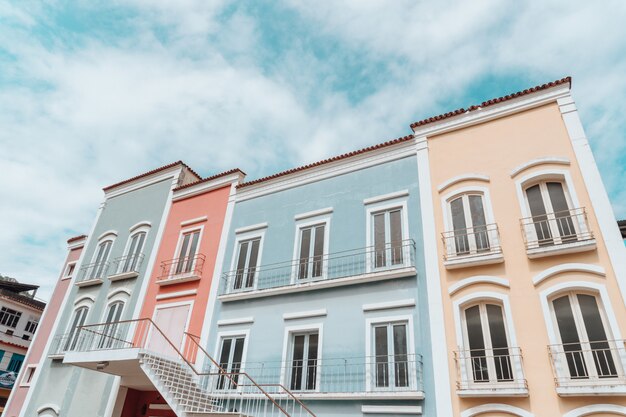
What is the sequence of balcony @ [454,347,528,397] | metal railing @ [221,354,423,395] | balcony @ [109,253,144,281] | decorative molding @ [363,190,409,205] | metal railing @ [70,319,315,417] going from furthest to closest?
balcony @ [109,253,144,281] → decorative molding @ [363,190,409,205] → metal railing @ [70,319,315,417] → metal railing @ [221,354,423,395] → balcony @ [454,347,528,397]

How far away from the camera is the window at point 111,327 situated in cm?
1563

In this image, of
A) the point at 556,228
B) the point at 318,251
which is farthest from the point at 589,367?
the point at 318,251

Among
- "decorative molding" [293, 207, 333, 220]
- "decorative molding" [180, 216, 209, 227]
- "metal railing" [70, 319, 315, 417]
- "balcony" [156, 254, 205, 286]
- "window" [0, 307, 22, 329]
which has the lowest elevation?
"metal railing" [70, 319, 315, 417]

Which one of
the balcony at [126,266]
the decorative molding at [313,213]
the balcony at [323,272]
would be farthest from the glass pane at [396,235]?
the balcony at [126,266]

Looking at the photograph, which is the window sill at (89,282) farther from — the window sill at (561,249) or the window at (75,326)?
the window sill at (561,249)

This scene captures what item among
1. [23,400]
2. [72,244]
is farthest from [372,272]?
[72,244]

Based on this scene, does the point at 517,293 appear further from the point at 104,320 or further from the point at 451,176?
the point at 104,320

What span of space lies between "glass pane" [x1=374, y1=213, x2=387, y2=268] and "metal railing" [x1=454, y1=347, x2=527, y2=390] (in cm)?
334

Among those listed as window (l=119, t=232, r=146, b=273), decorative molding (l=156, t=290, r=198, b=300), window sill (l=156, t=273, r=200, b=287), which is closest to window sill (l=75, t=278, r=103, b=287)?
window (l=119, t=232, r=146, b=273)

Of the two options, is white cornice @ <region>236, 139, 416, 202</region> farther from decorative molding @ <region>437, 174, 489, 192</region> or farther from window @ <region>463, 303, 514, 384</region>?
window @ <region>463, 303, 514, 384</region>

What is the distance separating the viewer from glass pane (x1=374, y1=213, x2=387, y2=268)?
12078 millimetres

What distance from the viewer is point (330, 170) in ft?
48.4

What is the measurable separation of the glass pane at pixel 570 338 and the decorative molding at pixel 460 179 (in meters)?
3.82

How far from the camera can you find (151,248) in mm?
17500
